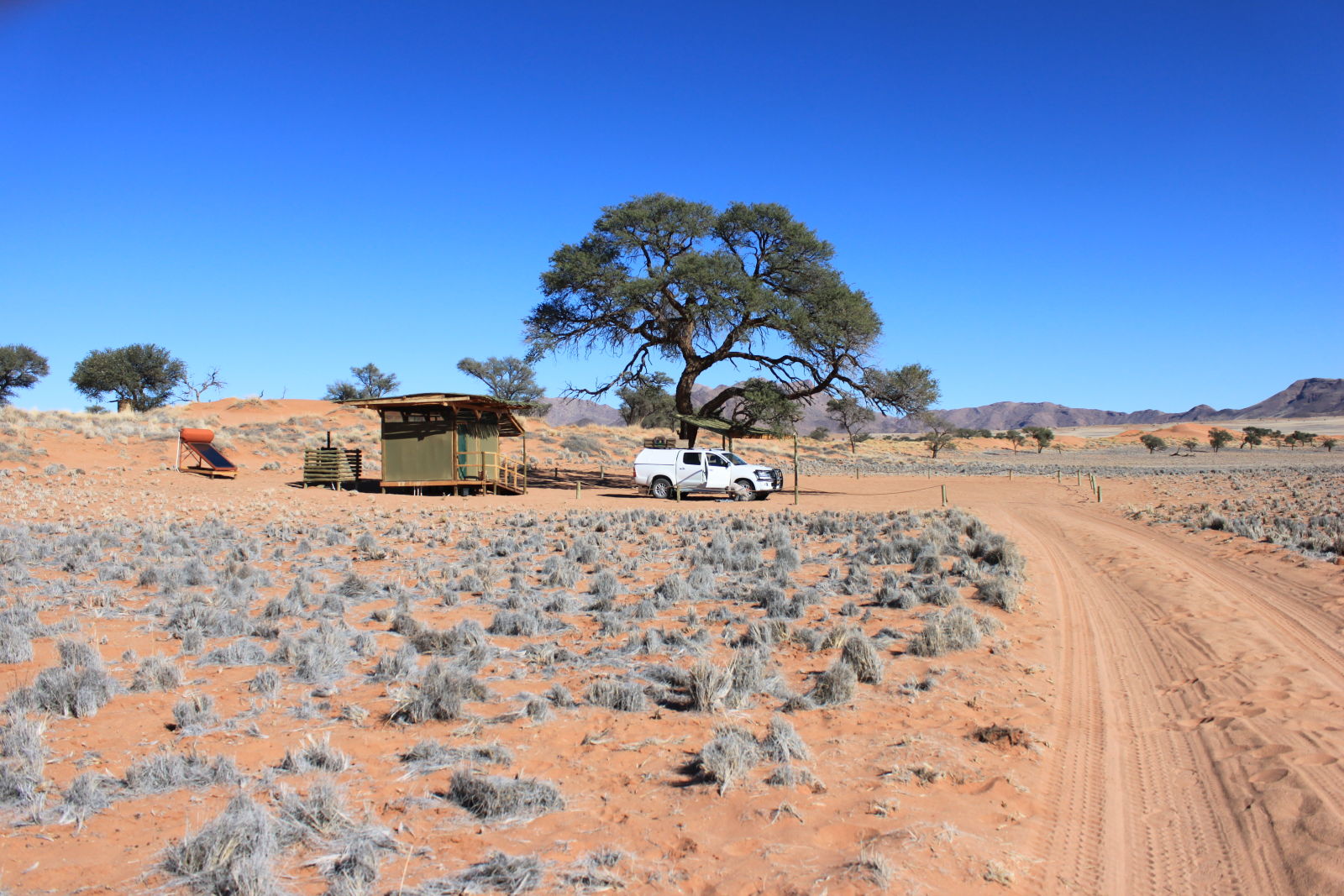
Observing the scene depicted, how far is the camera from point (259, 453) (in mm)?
42719

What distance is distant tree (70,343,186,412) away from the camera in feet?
210

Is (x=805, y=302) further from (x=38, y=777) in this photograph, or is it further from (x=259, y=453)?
(x=38, y=777)

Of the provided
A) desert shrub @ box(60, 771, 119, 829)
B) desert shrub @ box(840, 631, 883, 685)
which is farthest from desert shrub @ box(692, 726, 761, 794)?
desert shrub @ box(60, 771, 119, 829)

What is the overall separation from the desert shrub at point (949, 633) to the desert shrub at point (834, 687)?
176 cm

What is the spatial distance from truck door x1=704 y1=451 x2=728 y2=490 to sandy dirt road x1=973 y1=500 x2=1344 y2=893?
16996mm

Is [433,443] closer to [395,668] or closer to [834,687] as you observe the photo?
[395,668]

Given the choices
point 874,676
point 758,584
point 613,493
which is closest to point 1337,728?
point 874,676

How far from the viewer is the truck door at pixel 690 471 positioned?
3075cm

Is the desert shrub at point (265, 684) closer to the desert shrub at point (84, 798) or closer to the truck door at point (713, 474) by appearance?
the desert shrub at point (84, 798)

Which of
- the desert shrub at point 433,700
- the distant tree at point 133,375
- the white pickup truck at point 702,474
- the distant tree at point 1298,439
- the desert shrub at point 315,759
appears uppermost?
the distant tree at point 133,375

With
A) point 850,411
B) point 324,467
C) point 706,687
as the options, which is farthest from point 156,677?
point 850,411

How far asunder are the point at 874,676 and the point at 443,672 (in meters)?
4.41

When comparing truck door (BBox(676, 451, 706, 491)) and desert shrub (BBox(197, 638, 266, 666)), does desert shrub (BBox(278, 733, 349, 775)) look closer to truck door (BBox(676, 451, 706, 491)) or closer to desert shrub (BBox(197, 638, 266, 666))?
desert shrub (BBox(197, 638, 266, 666))

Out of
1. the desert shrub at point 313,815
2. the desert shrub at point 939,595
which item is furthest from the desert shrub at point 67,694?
the desert shrub at point 939,595
